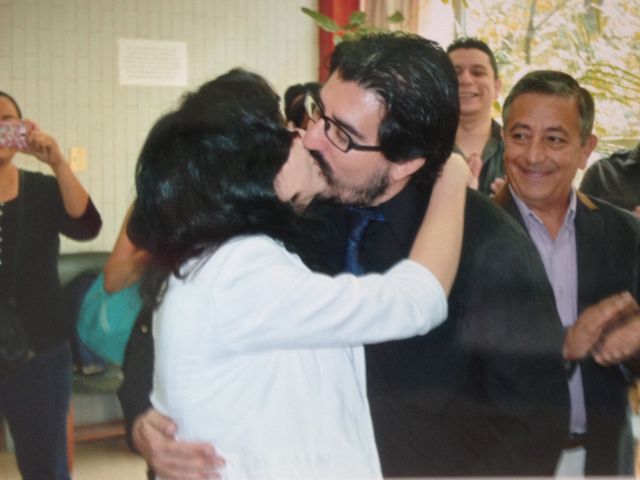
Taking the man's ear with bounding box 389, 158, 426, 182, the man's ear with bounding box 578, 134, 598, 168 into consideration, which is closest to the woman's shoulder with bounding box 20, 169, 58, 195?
Answer: the man's ear with bounding box 389, 158, 426, 182

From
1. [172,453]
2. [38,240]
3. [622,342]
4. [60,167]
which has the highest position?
[60,167]

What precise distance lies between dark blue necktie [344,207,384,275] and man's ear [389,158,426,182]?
2.6 inches

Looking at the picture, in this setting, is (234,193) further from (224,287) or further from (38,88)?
(38,88)

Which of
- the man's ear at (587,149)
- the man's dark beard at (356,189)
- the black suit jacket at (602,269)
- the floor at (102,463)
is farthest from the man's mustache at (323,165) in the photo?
the floor at (102,463)

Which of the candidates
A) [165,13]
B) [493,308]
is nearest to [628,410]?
[493,308]

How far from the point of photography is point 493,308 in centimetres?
95

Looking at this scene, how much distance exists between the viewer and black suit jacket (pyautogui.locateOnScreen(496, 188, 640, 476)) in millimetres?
976

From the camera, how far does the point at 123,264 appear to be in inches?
38.8

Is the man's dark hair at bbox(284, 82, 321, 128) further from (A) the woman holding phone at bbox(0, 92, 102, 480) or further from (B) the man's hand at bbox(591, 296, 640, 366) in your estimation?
(B) the man's hand at bbox(591, 296, 640, 366)

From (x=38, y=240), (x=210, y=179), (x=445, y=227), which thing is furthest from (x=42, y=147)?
(x=445, y=227)

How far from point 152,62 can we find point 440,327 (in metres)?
0.54

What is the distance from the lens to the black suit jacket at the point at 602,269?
98cm

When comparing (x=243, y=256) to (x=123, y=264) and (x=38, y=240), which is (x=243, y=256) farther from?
(x=38, y=240)

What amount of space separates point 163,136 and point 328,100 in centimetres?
22
